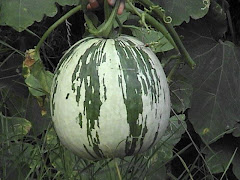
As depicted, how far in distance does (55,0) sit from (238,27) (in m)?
0.85

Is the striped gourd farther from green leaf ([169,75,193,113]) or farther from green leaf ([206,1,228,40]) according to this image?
green leaf ([206,1,228,40])

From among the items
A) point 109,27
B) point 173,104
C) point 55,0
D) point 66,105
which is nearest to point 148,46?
point 109,27

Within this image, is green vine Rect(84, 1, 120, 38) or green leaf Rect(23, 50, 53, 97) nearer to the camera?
green vine Rect(84, 1, 120, 38)

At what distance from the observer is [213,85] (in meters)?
2.13

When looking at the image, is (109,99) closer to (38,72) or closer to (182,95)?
(38,72)

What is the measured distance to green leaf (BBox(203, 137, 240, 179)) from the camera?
2.10 meters

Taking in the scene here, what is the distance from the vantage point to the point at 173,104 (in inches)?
80.4

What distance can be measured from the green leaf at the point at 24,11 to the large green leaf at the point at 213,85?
603mm

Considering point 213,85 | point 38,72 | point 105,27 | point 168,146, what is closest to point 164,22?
point 105,27

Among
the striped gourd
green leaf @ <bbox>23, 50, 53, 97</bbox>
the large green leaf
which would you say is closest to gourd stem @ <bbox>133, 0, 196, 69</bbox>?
the striped gourd

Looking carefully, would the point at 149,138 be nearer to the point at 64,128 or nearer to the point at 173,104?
the point at 64,128

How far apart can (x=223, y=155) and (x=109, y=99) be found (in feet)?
3.73

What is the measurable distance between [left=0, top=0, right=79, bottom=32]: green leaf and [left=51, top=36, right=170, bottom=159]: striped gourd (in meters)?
0.66

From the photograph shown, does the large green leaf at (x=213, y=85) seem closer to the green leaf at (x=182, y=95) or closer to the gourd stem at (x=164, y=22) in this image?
the green leaf at (x=182, y=95)
